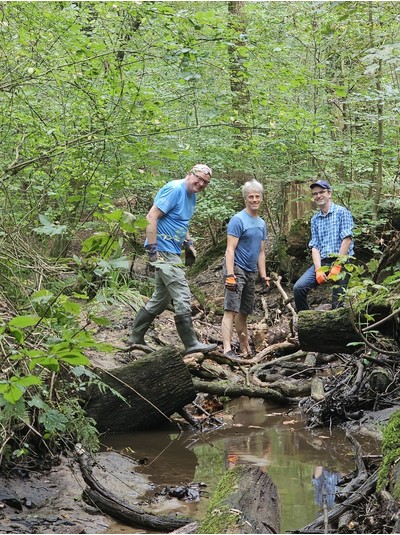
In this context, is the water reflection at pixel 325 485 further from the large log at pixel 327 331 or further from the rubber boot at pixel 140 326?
the rubber boot at pixel 140 326

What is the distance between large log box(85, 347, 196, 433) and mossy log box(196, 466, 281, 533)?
2.45 metres

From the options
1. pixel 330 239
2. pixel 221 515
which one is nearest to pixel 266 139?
pixel 330 239

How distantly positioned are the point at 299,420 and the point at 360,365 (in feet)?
2.85

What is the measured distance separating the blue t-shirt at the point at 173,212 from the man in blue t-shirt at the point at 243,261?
153 centimetres

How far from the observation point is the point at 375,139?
12812 mm

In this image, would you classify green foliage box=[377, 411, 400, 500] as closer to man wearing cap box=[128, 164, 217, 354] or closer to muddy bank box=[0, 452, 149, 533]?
muddy bank box=[0, 452, 149, 533]

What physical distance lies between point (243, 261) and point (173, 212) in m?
2.02

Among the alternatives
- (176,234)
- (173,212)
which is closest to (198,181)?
(173,212)

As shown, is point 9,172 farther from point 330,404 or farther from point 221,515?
point 330,404

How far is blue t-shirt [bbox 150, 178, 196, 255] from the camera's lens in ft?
24.2

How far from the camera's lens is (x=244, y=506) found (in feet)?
11.1

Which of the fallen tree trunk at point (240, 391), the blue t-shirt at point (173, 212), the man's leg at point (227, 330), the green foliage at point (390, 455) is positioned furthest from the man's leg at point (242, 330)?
the green foliage at point (390, 455)

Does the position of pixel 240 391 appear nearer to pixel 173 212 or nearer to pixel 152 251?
pixel 152 251

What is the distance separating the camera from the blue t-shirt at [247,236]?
356 inches
